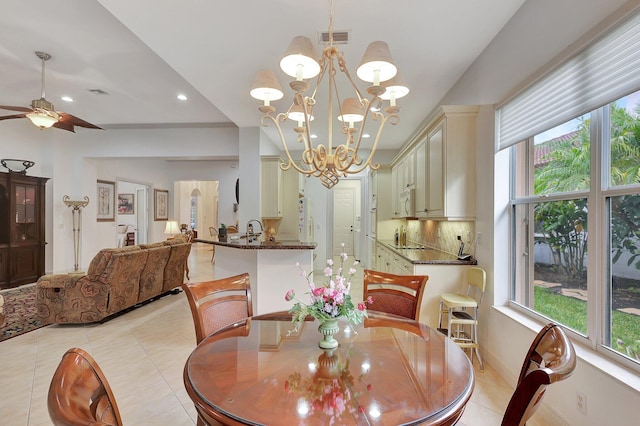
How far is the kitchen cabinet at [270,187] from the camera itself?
17.7ft

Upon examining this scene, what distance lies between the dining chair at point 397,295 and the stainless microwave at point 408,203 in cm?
238

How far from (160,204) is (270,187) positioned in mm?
5934

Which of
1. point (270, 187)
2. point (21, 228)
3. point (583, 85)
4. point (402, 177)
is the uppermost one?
point (583, 85)

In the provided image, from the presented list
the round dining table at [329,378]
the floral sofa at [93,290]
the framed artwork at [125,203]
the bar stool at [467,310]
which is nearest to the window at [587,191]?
the bar stool at [467,310]

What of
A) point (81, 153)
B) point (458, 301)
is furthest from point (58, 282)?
point (458, 301)

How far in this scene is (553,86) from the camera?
78.3 inches

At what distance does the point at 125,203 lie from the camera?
962 cm

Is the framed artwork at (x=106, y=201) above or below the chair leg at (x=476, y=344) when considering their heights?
above

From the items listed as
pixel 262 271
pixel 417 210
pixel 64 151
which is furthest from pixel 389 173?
pixel 64 151

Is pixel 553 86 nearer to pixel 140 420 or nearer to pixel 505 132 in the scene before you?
pixel 505 132

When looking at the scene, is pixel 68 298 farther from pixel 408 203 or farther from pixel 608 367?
pixel 608 367

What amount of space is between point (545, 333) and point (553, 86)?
1722 mm

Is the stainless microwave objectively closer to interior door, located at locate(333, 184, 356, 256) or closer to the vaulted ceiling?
the vaulted ceiling

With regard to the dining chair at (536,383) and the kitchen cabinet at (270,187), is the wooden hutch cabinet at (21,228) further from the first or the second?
the dining chair at (536,383)
